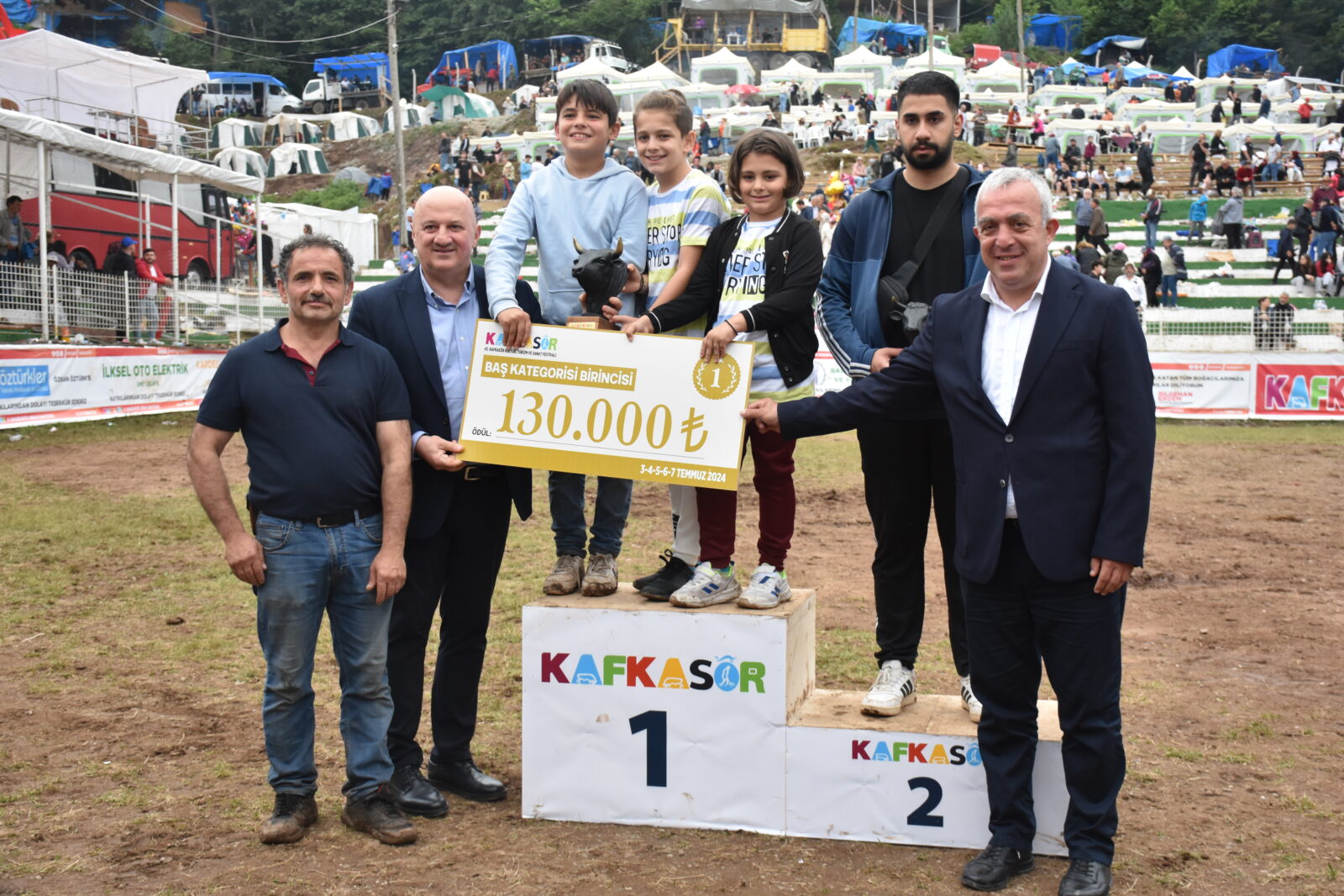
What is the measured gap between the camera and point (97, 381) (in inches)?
679

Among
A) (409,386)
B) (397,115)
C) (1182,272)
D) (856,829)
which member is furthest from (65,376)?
(1182,272)

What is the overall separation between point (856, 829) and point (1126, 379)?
1.94 m

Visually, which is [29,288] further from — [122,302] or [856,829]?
[856,829]

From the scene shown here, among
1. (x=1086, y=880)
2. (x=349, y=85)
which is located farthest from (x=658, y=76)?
(x=1086, y=880)

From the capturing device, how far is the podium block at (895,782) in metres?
4.28

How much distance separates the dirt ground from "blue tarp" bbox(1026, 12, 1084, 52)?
82.2 metres

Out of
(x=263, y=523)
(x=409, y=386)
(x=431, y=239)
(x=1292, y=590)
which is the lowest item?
(x=1292, y=590)

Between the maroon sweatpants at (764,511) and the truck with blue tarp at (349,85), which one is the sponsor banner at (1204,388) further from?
the truck with blue tarp at (349,85)

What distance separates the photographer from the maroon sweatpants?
4.57 m

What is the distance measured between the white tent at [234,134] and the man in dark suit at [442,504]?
61883 mm

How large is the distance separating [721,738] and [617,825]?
55 centimetres

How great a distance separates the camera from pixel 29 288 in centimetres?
1708

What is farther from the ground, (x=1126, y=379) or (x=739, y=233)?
(x=739, y=233)

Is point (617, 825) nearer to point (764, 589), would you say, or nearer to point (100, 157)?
point (764, 589)
